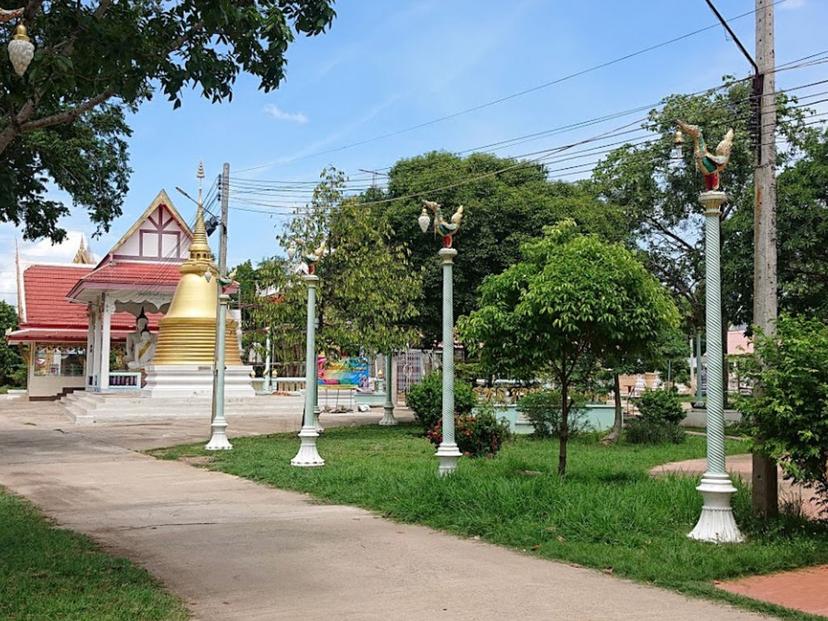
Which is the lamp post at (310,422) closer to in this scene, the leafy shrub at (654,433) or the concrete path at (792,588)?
the leafy shrub at (654,433)

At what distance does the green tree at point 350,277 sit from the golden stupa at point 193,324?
13.6m

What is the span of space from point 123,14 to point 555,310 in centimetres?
623

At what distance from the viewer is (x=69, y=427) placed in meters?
28.4

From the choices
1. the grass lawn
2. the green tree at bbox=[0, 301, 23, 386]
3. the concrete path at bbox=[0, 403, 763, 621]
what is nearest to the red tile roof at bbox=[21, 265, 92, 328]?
the green tree at bbox=[0, 301, 23, 386]

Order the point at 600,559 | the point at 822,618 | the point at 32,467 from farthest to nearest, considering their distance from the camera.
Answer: the point at 32,467 → the point at 600,559 → the point at 822,618

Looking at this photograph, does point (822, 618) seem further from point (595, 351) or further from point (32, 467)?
point (32, 467)

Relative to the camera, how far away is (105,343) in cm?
3725

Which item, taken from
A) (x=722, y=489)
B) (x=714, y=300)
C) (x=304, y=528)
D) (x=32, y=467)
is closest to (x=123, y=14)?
(x=304, y=528)

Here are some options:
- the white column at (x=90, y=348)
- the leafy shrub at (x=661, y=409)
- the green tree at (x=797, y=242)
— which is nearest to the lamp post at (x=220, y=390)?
the leafy shrub at (x=661, y=409)

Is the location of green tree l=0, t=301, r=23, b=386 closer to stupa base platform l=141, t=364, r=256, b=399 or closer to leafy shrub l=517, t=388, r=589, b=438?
stupa base platform l=141, t=364, r=256, b=399

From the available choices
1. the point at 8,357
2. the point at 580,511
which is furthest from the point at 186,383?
the point at 8,357

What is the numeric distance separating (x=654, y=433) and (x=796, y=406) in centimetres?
1339

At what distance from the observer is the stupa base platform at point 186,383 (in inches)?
1361

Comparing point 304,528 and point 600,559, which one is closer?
point 600,559
